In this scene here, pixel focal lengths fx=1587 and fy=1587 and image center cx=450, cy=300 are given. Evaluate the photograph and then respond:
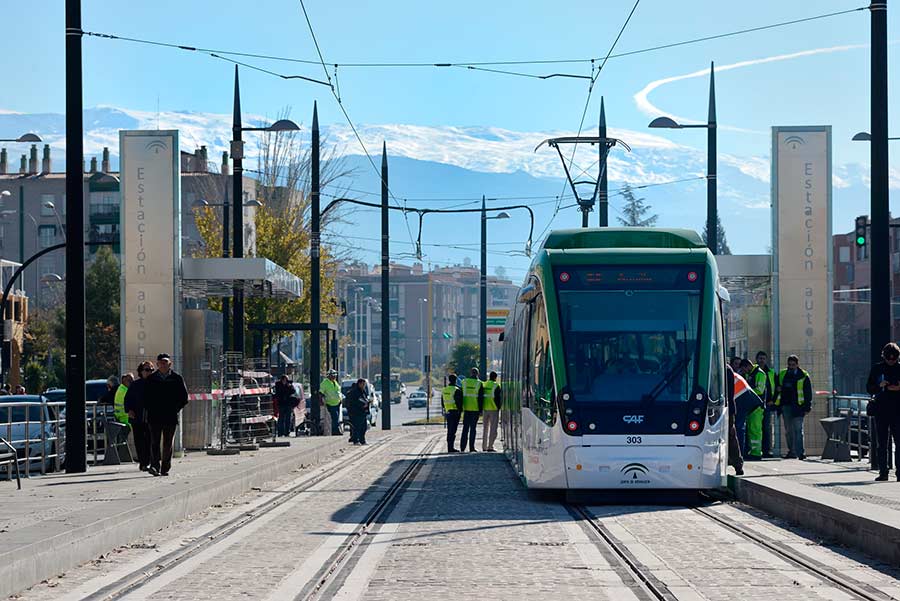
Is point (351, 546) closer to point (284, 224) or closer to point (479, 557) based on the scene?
point (479, 557)

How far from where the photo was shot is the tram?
60.6 feet

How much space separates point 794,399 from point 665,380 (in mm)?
7788

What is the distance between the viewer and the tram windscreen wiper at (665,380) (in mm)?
18609

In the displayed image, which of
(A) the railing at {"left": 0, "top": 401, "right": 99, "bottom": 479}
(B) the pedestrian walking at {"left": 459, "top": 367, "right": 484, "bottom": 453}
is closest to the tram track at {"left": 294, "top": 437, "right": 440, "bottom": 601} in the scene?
(A) the railing at {"left": 0, "top": 401, "right": 99, "bottom": 479}

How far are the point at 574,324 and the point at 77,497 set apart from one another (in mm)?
6151

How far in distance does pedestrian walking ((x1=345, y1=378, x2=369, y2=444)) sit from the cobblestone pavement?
61.6 ft

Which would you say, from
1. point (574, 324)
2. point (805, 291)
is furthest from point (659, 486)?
point (805, 291)

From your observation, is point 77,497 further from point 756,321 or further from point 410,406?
point 410,406

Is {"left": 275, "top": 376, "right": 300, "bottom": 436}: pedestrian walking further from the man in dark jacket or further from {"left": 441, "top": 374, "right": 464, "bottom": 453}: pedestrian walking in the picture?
the man in dark jacket

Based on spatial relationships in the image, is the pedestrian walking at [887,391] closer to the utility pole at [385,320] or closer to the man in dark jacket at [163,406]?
the man in dark jacket at [163,406]

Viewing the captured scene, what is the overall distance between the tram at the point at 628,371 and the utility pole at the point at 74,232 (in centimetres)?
641

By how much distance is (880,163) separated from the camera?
853 inches

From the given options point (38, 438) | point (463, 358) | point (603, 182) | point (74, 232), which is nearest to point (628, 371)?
point (74, 232)

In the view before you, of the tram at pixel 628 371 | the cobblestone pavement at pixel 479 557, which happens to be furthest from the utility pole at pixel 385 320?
the cobblestone pavement at pixel 479 557
